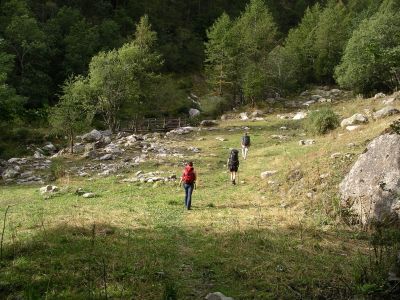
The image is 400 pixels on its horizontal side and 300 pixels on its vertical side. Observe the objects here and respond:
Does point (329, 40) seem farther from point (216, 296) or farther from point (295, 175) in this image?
point (216, 296)

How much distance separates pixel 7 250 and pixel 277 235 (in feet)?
24.5

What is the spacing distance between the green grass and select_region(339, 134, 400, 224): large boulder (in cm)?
62

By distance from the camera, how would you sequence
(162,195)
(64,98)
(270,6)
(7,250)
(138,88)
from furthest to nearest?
1. (270,6)
2. (138,88)
3. (64,98)
4. (162,195)
5. (7,250)

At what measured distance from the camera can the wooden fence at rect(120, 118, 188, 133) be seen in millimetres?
47312

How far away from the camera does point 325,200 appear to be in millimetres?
14578

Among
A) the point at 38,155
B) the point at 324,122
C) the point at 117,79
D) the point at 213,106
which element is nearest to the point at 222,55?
the point at 213,106

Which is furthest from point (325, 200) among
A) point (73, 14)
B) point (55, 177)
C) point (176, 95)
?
point (73, 14)

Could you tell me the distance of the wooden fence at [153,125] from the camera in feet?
155

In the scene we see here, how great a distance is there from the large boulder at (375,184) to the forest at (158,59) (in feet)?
82.0

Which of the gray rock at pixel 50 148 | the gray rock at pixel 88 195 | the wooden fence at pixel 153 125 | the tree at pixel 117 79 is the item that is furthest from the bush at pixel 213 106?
the gray rock at pixel 88 195

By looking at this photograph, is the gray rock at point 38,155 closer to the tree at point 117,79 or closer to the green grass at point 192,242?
the tree at point 117,79

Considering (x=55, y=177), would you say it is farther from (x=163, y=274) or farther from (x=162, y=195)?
(x=163, y=274)

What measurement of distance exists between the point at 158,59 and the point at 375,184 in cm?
5051

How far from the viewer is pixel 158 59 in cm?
6009
